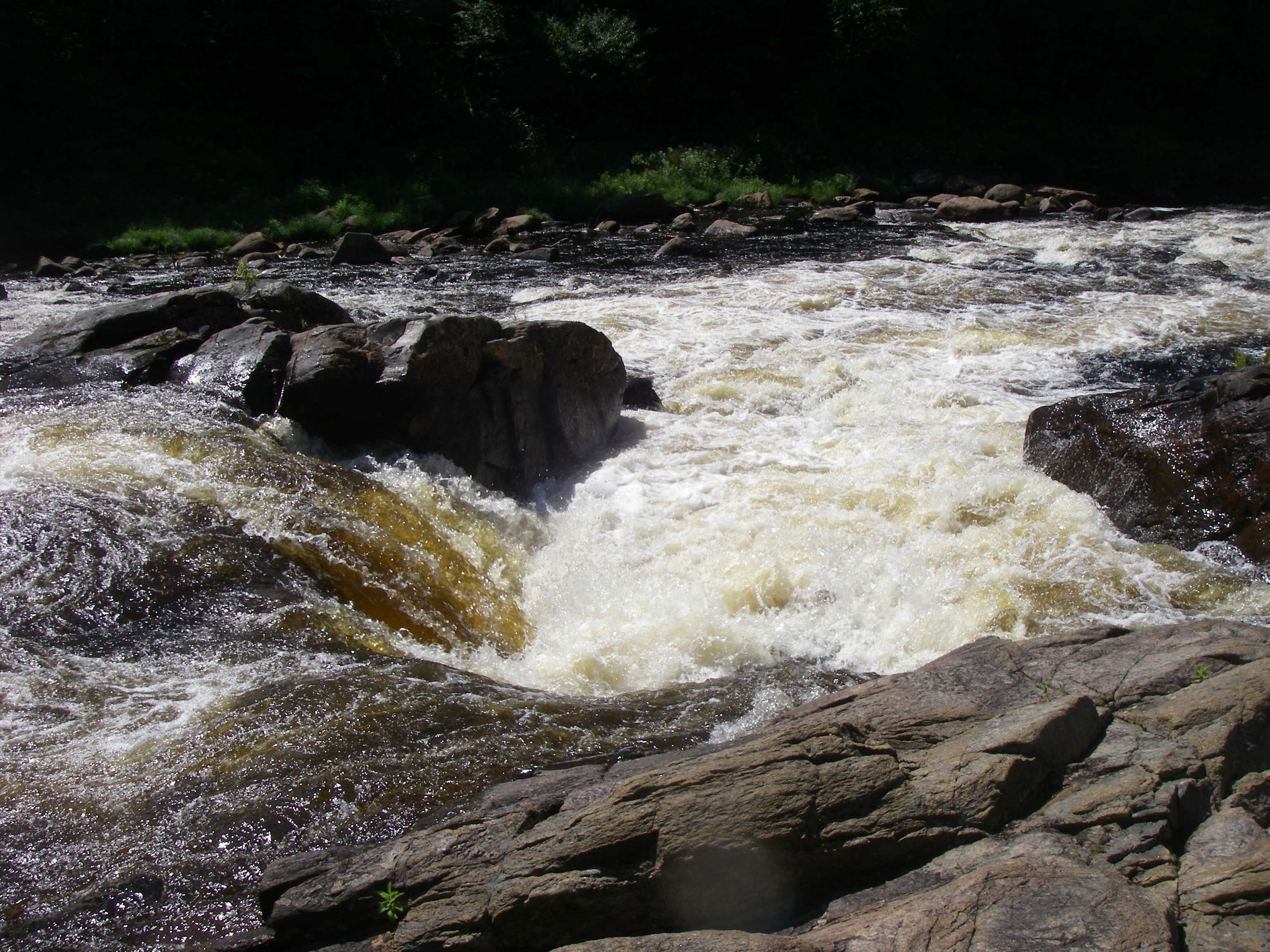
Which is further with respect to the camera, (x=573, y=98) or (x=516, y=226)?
(x=573, y=98)

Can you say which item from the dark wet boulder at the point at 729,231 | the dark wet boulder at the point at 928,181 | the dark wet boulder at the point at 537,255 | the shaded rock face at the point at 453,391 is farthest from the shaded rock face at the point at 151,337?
the dark wet boulder at the point at 928,181

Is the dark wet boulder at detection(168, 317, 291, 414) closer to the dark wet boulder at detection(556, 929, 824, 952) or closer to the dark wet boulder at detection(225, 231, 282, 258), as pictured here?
the dark wet boulder at detection(556, 929, 824, 952)

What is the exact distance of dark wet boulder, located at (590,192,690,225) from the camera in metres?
22.1

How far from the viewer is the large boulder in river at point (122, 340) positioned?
8.38 m

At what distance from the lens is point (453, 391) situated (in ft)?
25.2

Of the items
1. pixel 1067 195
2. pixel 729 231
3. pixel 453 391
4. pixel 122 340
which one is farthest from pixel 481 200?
pixel 453 391

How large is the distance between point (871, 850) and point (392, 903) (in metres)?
→ 1.56

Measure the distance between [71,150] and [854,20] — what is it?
27.1m

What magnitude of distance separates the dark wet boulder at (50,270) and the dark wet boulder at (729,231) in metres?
12.8

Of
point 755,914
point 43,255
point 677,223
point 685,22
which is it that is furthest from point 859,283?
point 685,22

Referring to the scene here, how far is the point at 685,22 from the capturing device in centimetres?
3362

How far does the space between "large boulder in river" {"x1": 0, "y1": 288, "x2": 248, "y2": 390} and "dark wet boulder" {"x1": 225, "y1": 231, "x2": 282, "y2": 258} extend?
979 cm

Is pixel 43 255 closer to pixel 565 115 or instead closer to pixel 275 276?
pixel 275 276

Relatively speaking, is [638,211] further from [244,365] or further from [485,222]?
[244,365]
